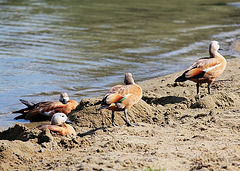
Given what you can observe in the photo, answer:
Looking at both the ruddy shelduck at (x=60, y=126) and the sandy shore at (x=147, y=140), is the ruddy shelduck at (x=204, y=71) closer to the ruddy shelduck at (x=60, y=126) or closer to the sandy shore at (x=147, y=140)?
the sandy shore at (x=147, y=140)

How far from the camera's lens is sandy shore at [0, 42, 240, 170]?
4672 millimetres

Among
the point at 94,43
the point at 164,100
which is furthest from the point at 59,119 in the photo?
the point at 94,43

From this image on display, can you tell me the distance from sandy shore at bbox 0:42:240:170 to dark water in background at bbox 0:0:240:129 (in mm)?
2486

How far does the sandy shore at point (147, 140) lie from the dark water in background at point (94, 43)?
2486 millimetres

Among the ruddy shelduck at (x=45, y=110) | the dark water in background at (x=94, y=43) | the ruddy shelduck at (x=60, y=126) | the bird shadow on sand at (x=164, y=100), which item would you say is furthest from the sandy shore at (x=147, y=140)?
the dark water in background at (x=94, y=43)

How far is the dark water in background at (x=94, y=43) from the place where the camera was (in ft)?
36.5

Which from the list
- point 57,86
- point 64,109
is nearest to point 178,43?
point 57,86

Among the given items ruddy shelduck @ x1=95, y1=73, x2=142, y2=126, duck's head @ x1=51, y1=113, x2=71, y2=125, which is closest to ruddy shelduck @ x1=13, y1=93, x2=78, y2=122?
duck's head @ x1=51, y1=113, x2=71, y2=125

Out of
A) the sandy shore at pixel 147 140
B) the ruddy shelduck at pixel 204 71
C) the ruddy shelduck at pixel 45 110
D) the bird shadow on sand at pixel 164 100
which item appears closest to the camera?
the sandy shore at pixel 147 140

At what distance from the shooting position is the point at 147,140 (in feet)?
18.6

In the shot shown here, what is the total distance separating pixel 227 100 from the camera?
24.8ft

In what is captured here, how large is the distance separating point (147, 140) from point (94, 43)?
10966mm

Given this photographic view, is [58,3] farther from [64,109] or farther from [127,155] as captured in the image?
[127,155]

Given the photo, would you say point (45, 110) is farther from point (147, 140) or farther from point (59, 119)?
point (147, 140)
